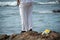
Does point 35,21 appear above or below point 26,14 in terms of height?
below

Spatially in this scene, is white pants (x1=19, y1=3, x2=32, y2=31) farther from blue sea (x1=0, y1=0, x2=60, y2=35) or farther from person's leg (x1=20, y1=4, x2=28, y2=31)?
blue sea (x1=0, y1=0, x2=60, y2=35)

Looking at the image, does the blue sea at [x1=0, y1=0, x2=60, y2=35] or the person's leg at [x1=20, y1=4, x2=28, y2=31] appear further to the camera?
the blue sea at [x1=0, y1=0, x2=60, y2=35]

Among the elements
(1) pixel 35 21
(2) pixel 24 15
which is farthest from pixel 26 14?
(1) pixel 35 21

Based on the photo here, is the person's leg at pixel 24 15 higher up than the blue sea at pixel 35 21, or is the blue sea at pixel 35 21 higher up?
the person's leg at pixel 24 15

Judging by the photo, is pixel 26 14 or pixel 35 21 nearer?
pixel 26 14

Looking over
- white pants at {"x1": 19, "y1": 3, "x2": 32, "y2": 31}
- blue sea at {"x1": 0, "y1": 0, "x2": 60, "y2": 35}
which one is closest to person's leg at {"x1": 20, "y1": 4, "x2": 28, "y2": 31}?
white pants at {"x1": 19, "y1": 3, "x2": 32, "y2": 31}

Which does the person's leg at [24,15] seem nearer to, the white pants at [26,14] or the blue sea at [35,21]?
the white pants at [26,14]

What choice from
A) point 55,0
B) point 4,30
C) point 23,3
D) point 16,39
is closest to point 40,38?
point 16,39

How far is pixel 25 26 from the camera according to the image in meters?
6.85

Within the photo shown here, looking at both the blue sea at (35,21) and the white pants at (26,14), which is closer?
the white pants at (26,14)

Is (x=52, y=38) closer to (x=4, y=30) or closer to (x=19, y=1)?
(x=19, y=1)

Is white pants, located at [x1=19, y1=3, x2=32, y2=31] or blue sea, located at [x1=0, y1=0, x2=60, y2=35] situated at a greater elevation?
white pants, located at [x1=19, y1=3, x2=32, y2=31]

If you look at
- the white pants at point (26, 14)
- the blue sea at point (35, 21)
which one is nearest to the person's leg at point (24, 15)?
the white pants at point (26, 14)

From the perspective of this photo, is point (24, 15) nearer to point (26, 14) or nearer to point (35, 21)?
point (26, 14)
